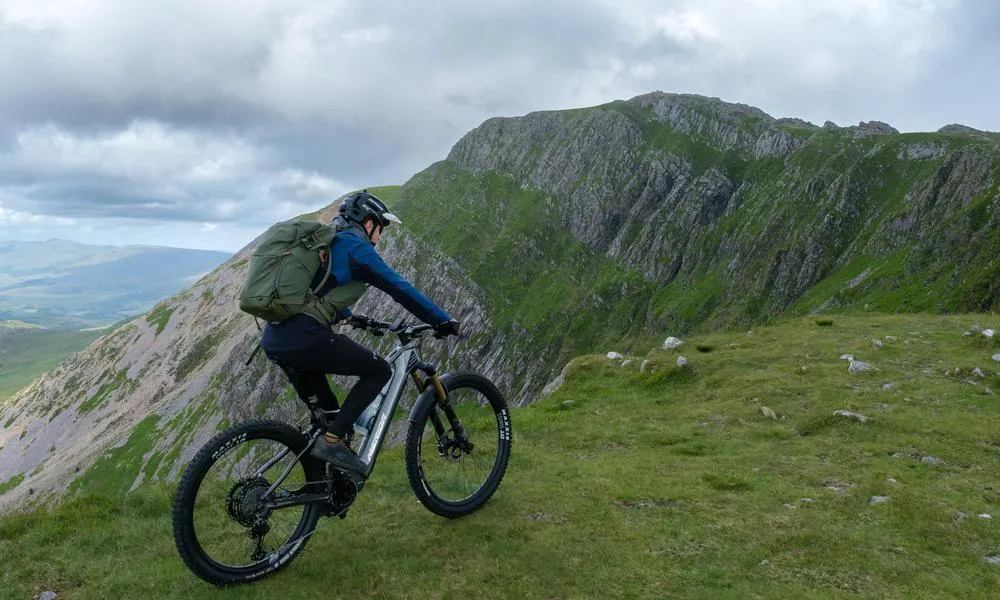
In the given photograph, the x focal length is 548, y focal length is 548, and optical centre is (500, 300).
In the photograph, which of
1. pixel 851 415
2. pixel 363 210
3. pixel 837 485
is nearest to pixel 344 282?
pixel 363 210

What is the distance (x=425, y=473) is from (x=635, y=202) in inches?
7526

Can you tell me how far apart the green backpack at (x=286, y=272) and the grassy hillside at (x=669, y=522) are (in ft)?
11.6

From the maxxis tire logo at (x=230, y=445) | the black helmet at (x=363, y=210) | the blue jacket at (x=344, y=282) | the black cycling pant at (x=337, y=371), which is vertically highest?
the black helmet at (x=363, y=210)

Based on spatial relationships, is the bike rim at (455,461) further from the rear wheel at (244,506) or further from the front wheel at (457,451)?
the rear wheel at (244,506)

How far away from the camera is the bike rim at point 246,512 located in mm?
7059

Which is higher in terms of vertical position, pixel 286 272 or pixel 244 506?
pixel 286 272

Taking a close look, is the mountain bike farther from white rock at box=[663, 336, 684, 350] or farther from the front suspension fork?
white rock at box=[663, 336, 684, 350]

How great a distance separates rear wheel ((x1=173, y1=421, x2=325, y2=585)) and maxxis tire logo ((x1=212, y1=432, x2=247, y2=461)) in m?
0.01

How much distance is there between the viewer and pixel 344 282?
24.8 feet

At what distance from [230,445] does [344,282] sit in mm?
2629

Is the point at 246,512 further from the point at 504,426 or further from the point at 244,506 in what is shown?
the point at 504,426

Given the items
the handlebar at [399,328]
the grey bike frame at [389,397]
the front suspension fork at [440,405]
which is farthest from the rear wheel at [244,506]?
the front suspension fork at [440,405]

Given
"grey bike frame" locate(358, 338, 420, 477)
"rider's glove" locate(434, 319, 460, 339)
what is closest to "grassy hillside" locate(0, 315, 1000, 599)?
"grey bike frame" locate(358, 338, 420, 477)

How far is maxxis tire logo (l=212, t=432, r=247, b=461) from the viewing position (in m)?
6.93
